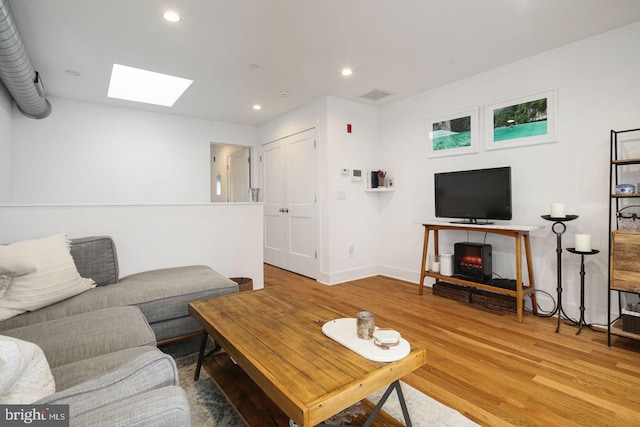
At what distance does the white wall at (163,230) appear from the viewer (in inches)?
101

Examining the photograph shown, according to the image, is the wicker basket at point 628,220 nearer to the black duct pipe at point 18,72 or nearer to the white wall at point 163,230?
the white wall at point 163,230

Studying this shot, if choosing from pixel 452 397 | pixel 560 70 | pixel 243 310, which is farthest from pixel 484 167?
pixel 243 310

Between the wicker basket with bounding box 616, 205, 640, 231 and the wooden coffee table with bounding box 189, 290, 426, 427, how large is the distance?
7.45 ft

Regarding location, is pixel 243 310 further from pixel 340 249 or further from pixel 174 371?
pixel 340 249

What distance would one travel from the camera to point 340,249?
4.36 m

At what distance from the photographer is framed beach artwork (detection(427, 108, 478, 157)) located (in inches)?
142

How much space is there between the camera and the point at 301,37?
2678mm

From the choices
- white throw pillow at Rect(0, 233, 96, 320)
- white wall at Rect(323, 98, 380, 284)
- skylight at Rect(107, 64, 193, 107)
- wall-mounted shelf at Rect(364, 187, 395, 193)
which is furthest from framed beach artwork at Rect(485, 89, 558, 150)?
white throw pillow at Rect(0, 233, 96, 320)

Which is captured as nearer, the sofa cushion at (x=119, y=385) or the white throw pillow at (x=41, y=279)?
the sofa cushion at (x=119, y=385)

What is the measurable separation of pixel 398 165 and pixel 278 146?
2028mm

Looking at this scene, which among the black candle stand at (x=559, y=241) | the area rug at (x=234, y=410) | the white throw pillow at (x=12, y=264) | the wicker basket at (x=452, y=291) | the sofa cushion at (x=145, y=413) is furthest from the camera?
the wicker basket at (x=452, y=291)

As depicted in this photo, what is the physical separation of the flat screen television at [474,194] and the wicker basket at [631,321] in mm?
1123

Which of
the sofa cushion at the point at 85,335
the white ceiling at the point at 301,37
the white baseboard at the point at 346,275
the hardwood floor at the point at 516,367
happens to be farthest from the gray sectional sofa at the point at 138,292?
the white baseboard at the point at 346,275

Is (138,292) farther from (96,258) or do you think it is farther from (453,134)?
(453,134)
